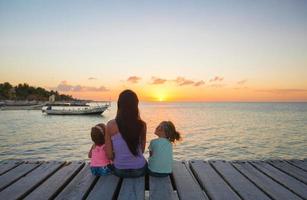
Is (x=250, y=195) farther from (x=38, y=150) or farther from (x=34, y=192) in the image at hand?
(x=38, y=150)

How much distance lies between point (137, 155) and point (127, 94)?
1166mm

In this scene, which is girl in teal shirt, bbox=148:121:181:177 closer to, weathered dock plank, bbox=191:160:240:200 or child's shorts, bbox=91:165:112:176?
weathered dock plank, bbox=191:160:240:200

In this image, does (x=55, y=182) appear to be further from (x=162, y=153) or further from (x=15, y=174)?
(x=162, y=153)

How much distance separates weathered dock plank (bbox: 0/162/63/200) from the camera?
4.80 meters

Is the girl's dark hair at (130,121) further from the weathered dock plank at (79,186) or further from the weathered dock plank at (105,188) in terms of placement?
the weathered dock plank at (79,186)

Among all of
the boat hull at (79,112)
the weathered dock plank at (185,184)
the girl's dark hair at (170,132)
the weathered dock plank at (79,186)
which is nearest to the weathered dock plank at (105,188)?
the weathered dock plank at (79,186)

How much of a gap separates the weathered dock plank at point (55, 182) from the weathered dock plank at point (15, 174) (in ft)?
1.96

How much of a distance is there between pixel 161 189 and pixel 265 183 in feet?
6.09

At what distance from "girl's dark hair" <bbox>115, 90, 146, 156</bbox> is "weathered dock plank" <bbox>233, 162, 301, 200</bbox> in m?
2.18

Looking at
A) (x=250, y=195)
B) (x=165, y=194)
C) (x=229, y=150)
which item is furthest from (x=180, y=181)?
(x=229, y=150)

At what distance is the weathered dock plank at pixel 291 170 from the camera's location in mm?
5903

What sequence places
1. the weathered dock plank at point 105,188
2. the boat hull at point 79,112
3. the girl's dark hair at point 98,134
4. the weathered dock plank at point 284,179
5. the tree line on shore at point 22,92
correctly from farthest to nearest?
the tree line on shore at point 22,92 < the boat hull at point 79,112 < the girl's dark hair at point 98,134 < the weathered dock plank at point 284,179 < the weathered dock plank at point 105,188

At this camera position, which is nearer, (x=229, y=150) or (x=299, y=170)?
(x=299, y=170)

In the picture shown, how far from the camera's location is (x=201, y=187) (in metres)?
5.29
